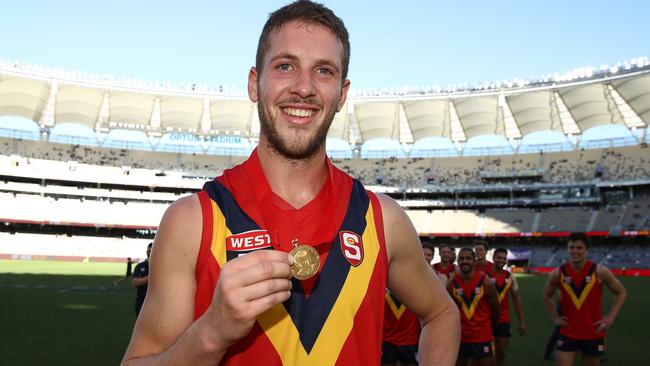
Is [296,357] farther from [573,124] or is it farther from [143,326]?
[573,124]

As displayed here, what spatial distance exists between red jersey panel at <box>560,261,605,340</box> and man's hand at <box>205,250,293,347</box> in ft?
24.9

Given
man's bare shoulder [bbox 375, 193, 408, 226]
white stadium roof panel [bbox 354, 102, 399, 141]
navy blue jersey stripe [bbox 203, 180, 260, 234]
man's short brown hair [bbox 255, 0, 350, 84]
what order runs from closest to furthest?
navy blue jersey stripe [bbox 203, 180, 260, 234], man's short brown hair [bbox 255, 0, 350, 84], man's bare shoulder [bbox 375, 193, 408, 226], white stadium roof panel [bbox 354, 102, 399, 141]

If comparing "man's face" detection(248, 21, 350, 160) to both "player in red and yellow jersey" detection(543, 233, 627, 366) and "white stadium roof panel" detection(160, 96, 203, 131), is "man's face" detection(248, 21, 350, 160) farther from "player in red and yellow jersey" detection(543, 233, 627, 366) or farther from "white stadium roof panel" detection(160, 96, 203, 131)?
"white stadium roof panel" detection(160, 96, 203, 131)

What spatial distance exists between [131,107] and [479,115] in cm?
3587

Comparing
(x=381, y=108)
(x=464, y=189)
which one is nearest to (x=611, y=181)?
(x=464, y=189)

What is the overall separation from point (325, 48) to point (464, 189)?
5965 cm

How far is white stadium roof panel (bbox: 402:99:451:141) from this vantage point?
55184 mm

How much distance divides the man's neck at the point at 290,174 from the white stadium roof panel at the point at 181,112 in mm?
55510

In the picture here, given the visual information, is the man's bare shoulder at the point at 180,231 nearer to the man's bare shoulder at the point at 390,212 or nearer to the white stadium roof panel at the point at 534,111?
the man's bare shoulder at the point at 390,212

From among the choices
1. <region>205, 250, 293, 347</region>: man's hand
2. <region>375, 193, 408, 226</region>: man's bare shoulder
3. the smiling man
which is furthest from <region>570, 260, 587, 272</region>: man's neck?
<region>205, 250, 293, 347</region>: man's hand

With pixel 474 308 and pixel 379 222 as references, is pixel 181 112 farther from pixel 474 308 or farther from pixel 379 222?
pixel 379 222

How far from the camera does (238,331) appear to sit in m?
1.33

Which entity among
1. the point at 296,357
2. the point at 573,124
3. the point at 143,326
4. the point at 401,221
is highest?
the point at 573,124

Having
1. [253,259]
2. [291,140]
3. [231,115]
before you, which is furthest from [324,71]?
[231,115]
